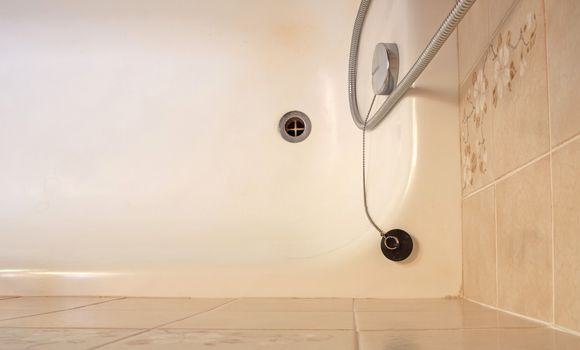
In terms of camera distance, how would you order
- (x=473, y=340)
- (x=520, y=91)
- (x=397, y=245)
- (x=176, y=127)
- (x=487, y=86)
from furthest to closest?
1. (x=176, y=127)
2. (x=397, y=245)
3. (x=487, y=86)
4. (x=520, y=91)
5. (x=473, y=340)

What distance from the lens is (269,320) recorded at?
0.62 meters

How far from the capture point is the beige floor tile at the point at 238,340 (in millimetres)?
463

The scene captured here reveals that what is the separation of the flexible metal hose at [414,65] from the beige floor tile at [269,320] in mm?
306

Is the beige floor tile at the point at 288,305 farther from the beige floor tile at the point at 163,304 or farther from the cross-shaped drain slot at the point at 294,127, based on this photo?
the cross-shaped drain slot at the point at 294,127

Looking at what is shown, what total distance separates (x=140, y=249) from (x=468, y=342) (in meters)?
0.68

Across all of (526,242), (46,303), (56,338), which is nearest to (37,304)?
(46,303)

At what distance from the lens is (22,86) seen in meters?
1.29

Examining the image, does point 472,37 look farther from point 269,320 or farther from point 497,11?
point 269,320

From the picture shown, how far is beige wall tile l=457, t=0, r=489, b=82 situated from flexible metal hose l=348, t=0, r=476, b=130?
0.26 ft

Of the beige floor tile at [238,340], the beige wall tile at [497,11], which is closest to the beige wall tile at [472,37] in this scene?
the beige wall tile at [497,11]

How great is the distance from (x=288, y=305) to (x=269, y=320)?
0.48 ft

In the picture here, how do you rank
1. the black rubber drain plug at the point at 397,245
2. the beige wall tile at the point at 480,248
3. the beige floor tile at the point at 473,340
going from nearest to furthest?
1. the beige floor tile at the point at 473,340
2. the beige wall tile at the point at 480,248
3. the black rubber drain plug at the point at 397,245

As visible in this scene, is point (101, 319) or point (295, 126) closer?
point (101, 319)

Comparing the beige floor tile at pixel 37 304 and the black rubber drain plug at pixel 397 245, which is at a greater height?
the black rubber drain plug at pixel 397 245
